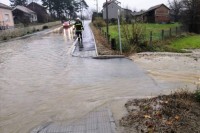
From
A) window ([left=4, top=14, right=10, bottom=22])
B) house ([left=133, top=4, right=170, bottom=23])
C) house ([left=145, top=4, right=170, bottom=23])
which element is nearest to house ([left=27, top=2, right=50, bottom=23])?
window ([left=4, top=14, right=10, bottom=22])

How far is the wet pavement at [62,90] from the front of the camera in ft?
22.7

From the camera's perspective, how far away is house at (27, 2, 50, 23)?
84.2m

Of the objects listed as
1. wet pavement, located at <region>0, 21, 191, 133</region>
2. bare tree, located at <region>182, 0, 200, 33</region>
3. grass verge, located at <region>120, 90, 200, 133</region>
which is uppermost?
bare tree, located at <region>182, 0, 200, 33</region>

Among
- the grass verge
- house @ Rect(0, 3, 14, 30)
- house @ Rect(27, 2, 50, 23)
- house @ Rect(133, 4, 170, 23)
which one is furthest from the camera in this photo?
house @ Rect(27, 2, 50, 23)

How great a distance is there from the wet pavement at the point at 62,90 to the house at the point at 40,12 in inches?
2816

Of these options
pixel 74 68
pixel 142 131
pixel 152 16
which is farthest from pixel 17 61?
pixel 152 16

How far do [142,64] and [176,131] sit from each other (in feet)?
27.0

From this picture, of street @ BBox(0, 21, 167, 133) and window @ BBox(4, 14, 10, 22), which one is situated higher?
window @ BBox(4, 14, 10, 22)

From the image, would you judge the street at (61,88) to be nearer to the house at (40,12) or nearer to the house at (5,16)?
the house at (5,16)

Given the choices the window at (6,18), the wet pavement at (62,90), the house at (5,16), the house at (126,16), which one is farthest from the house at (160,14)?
the wet pavement at (62,90)

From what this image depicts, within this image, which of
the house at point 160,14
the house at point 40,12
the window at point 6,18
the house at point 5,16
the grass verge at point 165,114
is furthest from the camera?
the house at point 40,12

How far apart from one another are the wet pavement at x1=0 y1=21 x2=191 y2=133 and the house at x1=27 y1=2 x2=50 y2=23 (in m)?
71.5

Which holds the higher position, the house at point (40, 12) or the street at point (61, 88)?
the house at point (40, 12)

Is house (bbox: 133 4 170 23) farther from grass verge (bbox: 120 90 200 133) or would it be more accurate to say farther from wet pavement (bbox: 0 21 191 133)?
grass verge (bbox: 120 90 200 133)
